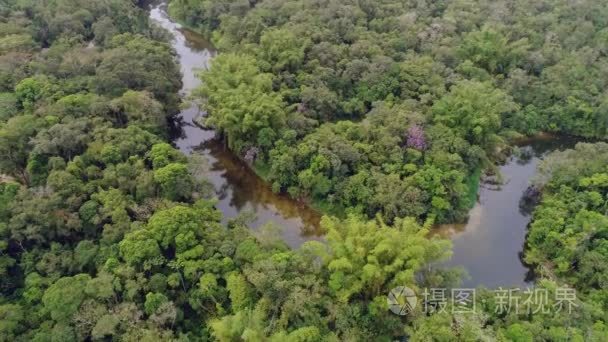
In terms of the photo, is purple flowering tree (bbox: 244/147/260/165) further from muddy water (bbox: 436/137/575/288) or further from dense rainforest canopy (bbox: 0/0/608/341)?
muddy water (bbox: 436/137/575/288)

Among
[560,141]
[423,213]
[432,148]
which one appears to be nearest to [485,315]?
[423,213]

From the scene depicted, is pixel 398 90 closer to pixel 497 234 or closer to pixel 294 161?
pixel 294 161

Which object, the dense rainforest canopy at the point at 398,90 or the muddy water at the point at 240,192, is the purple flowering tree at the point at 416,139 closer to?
the dense rainforest canopy at the point at 398,90

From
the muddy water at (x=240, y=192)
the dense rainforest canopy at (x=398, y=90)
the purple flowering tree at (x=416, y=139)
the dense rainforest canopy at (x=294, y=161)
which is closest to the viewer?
the dense rainforest canopy at (x=294, y=161)

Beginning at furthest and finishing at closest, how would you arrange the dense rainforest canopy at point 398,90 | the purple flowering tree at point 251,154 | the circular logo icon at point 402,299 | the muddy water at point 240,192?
the purple flowering tree at point 251,154
the muddy water at point 240,192
the dense rainforest canopy at point 398,90
the circular logo icon at point 402,299

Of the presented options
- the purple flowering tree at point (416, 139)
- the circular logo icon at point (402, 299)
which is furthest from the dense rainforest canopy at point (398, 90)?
the circular logo icon at point (402, 299)

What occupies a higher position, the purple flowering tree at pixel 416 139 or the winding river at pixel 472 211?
the purple flowering tree at pixel 416 139

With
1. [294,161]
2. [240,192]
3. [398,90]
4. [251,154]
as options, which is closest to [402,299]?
[294,161]

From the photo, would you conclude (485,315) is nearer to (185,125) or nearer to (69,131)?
(69,131)
